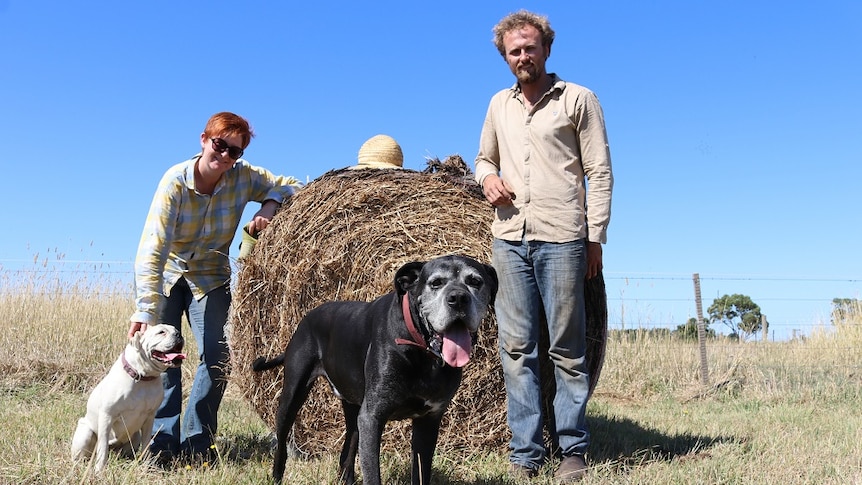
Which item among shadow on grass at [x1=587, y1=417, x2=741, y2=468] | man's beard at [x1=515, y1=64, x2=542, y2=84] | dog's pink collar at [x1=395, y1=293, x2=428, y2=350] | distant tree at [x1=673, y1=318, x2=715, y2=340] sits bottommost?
shadow on grass at [x1=587, y1=417, x2=741, y2=468]

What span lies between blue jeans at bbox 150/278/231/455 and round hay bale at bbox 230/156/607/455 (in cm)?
17

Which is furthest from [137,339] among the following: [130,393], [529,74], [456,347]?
[529,74]

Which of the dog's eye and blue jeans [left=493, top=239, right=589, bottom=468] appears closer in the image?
the dog's eye

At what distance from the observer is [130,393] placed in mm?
4031

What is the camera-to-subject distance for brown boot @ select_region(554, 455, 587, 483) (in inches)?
155

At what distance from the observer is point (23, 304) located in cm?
870

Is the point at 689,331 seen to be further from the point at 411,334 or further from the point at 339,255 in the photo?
the point at 411,334

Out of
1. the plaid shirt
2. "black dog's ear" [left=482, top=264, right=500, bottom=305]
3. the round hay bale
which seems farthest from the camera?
the round hay bale

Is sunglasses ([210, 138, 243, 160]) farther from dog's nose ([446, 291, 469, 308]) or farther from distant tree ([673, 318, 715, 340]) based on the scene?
distant tree ([673, 318, 715, 340])

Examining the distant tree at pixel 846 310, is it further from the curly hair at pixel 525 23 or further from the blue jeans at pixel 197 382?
the blue jeans at pixel 197 382

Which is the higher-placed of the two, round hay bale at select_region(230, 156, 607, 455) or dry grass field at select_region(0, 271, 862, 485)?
round hay bale at select_region(230, 156, 607, 455)

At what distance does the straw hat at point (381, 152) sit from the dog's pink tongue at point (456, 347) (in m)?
2.25

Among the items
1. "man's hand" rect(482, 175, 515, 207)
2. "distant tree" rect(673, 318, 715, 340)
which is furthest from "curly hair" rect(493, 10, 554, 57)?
"distant tree" rect(673, 318, 715, 340)

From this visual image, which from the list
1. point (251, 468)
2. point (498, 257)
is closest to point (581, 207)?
point (498, 257)
